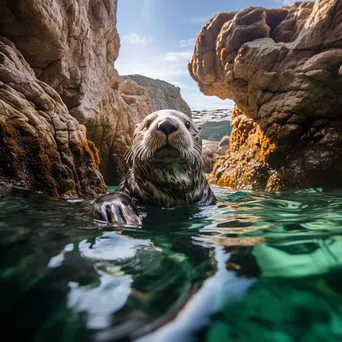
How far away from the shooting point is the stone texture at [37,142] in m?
3.17

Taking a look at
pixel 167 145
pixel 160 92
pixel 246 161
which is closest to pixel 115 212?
pixel 167 145

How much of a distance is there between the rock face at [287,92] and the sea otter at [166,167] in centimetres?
475

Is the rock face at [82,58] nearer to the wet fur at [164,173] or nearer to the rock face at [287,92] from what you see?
the wet fur at [164,173]

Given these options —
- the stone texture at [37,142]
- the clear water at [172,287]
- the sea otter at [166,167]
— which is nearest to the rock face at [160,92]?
the stone texture at [37,142]

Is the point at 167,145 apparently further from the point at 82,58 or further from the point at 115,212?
the point at 82,58

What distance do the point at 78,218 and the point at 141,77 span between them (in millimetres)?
35667

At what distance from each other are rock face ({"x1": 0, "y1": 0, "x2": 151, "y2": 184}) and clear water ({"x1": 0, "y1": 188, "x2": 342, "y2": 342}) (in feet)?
16.6

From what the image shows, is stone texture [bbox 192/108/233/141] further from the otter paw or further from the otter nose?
the otter paw

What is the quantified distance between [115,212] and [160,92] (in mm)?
34996

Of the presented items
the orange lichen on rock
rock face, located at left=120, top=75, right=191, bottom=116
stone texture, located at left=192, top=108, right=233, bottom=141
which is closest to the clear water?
the orange lichen on rock

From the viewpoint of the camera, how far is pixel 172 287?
0.82 m

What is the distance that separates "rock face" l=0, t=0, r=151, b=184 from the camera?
16.4ft

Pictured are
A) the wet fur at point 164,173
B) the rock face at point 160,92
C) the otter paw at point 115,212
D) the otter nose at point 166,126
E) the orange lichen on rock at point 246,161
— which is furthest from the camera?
the rock face at point 160,92

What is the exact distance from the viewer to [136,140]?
3209mm
